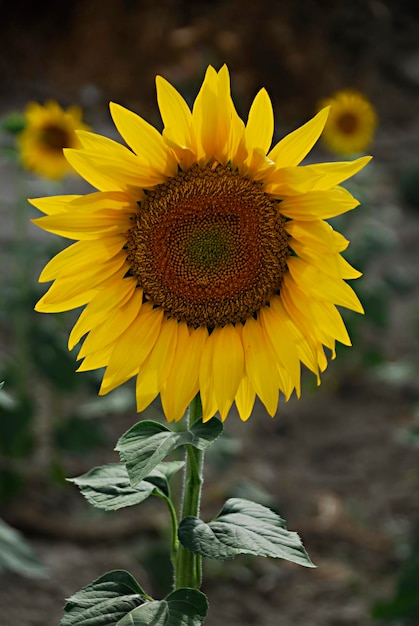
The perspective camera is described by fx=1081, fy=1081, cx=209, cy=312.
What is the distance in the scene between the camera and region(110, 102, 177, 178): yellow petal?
1.19 m

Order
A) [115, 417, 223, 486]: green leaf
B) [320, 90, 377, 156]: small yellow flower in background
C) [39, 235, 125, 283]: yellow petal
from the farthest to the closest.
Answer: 1. [320, 90, 377, 156]: small yellow flower in background
2. [39, 235, 125, 283]: yellow petal
3. [115, 417, 223, 486]: green leaf

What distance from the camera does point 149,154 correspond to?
1.21m

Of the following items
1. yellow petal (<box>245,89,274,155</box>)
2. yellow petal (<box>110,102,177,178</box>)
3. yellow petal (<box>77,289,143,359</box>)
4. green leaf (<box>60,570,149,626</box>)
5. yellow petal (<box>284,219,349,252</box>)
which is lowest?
green leaf (<box>60,570,149,626</box>)

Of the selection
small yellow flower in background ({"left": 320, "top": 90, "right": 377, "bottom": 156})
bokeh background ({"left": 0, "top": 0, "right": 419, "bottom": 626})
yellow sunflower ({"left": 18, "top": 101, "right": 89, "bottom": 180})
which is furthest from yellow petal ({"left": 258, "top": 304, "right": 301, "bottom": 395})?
small yellow flower in background ({"left": 320, "top": 90, "right": 377, "bottom": 156})

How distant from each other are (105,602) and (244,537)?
17cm

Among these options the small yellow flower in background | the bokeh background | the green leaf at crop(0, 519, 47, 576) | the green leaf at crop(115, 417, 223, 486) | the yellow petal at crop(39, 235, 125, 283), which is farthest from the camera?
the small yellow flower in background

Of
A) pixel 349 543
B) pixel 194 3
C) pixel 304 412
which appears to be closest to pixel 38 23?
pixel 194 3

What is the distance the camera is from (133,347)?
1.27 metres

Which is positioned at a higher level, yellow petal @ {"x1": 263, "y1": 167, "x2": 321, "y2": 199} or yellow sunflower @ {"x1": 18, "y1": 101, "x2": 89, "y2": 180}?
yellow sunflower @ {"x1": 18, "y1": 101, "x2": 89, "y2": 180}

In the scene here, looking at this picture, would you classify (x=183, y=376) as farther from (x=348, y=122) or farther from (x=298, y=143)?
(x=348, y=122)

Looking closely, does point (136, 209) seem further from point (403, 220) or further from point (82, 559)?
point (403, 220)

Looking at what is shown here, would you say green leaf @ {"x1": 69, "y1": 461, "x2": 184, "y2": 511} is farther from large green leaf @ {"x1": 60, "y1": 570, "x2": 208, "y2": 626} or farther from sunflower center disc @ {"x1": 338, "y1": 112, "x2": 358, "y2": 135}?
sunflower center disc @ {"x1": 338, "y1": 112, "x2": 358, "y2": 135}

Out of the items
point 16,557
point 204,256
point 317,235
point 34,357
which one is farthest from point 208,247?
point 34,357

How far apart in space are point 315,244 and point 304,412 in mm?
2305
